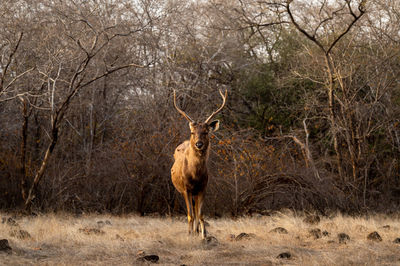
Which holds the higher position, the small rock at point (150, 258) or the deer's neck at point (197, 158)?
the deer's neck at point (197, 158)

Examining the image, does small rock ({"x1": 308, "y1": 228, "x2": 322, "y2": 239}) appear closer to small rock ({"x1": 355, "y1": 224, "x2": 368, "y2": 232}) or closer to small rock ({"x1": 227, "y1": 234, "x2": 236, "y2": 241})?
small rock ({"x1": 355, "y1": 224, "x2": 368, "y2": 232})

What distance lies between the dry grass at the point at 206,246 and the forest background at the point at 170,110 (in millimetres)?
2145

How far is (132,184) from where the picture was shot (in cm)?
1359

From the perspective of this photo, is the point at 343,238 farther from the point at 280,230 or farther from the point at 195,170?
the point at 195,170

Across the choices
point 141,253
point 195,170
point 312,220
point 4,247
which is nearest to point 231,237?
point 195,170

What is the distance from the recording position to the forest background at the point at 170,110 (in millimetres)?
12062

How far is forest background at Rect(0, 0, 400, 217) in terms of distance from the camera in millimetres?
12062

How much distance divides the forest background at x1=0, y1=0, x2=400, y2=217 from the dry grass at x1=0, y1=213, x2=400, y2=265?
215cm

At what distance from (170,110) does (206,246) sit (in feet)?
24.9

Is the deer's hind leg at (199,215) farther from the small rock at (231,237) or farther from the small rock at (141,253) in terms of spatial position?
the small rock at (141,253)

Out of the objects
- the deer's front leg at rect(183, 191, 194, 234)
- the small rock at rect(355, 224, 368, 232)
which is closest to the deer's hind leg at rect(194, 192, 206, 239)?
the deer's front leg at rect(183, 191, 194, 234)

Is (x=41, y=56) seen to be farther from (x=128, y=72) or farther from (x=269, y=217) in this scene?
(x=269, y=217)

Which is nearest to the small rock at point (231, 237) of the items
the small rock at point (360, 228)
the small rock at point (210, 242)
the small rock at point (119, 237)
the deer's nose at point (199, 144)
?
the small rock at point (210, 242)

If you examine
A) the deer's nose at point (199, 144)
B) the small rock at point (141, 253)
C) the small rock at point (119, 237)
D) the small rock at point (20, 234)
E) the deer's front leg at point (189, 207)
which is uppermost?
the deer's nose at point (199, 144)
